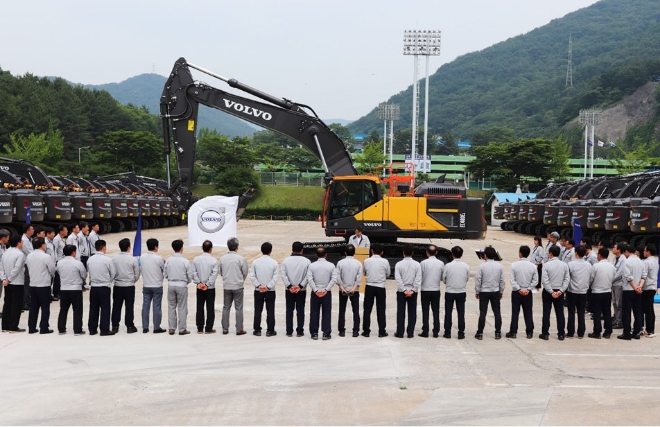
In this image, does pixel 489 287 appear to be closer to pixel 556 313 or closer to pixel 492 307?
pixel 492 307

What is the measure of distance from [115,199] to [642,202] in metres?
25.4

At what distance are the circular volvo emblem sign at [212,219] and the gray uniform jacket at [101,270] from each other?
585 inches

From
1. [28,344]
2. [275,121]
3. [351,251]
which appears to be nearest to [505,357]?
[351,251]

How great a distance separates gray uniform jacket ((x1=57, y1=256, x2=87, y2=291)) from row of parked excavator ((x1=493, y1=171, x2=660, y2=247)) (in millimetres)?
18599

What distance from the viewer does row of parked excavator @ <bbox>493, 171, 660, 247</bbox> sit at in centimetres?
3186

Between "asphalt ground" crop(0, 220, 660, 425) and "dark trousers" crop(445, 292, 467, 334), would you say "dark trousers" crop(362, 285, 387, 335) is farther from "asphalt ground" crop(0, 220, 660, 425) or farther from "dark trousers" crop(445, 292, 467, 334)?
"dark trousers" crop(445, 292, 467, 334)

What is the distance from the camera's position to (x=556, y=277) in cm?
1313

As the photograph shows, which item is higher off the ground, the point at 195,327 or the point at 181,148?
the point at 181,148

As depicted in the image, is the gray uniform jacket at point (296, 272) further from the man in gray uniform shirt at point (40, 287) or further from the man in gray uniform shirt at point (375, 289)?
the man in gray uniform shirt at point (40, 287)

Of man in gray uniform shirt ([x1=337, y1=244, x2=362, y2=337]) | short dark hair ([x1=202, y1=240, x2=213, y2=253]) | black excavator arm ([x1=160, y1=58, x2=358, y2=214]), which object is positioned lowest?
man in gray uniform shirt ([x1=337, y1=244, x2=362, y2=337])

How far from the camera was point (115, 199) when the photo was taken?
4200cm

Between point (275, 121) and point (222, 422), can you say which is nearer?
point (222, 422)

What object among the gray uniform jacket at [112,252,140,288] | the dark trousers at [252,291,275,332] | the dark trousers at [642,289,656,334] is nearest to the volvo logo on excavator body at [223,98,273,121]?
the gray uniform jacket at [112,252,140,288]

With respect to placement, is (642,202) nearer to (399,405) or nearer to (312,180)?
(399,405)
